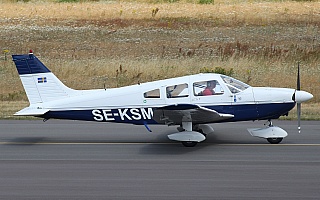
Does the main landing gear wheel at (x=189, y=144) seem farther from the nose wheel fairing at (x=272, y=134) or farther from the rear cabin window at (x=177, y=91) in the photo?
the nose wheel fairing at (x=272, y=134)

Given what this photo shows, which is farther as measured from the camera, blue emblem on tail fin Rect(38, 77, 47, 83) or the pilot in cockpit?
blue emblem on tail fin Rect(38, 77, 47, 83)

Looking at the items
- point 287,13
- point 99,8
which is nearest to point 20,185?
point 287,13

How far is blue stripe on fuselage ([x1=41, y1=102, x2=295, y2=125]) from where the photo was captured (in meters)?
14.7

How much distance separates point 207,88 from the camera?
14.8 m

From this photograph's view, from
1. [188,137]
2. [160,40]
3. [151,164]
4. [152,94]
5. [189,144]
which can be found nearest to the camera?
[151,164]

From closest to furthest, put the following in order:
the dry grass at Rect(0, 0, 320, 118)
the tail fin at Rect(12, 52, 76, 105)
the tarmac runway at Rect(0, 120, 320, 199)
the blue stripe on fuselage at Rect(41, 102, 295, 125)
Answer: the tarmac runway at Rect(0, 120, 320, 199) → the blue stripe on fuselage at Rect(41, 102, 295, 125) → the tail fin at Rect(12, 52, 76, 105) → the dry grass at Rect(0, 0, 320, 118)

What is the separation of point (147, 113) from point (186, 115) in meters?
1.02

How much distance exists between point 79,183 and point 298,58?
19.9m

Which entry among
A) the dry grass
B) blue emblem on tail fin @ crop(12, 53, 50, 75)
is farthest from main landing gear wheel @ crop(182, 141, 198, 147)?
the dry grass

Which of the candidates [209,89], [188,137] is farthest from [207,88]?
[188,137]

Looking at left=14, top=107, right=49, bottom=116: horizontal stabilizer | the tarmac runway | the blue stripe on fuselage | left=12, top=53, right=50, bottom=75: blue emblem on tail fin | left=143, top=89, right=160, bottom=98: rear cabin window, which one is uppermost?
left=12, top=53, right=50, bottom=75: blue emblem on tail fin

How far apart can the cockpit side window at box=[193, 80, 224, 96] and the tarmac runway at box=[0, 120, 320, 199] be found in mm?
1263

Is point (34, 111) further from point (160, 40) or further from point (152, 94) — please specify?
point (160, 40)

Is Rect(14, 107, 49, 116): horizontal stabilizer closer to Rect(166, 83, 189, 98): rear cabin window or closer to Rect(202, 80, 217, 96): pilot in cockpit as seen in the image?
Rect(166, 83, 189, 98): rear cabin window
